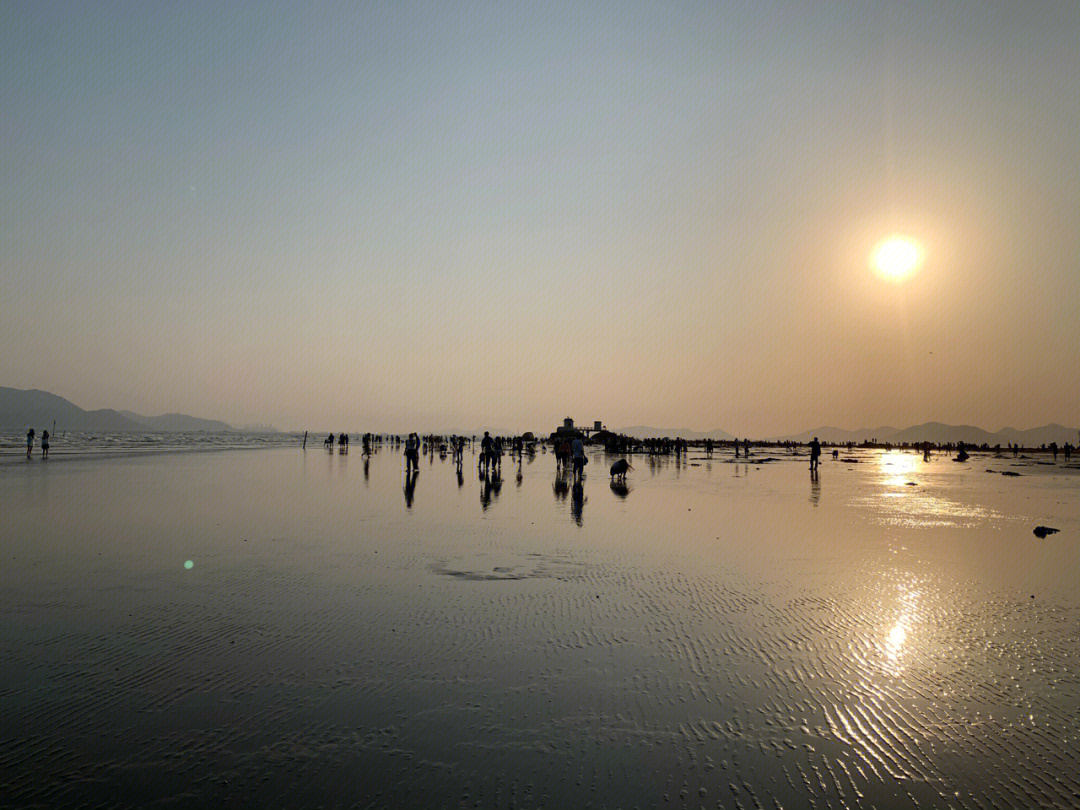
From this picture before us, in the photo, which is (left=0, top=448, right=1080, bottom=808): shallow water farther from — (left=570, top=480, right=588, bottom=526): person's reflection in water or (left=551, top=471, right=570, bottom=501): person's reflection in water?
(left=551, top=471, right=570, bottom=501): person's reflection in water

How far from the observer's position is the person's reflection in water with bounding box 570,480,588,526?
1869 centimetres

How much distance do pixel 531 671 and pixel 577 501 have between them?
655 inches

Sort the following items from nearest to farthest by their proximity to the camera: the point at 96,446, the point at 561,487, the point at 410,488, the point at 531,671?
the point at 531,671, the point at 410,488, the point at 561,487, the point at 96,446

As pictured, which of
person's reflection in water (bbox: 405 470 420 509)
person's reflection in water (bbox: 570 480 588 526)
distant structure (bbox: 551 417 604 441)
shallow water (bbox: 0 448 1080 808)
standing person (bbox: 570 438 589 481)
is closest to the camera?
shallow water (bbox: 0 448 1080 808)

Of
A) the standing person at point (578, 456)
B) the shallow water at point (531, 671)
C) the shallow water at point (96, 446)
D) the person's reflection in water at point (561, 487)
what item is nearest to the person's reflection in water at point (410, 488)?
the person's reflection in water at point (561, 487)

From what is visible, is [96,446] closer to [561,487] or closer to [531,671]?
[561,487]

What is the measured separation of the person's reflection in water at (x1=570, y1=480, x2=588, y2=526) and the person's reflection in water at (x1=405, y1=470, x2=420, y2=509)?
17.9 feet

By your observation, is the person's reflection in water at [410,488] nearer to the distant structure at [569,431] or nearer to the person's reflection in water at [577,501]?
the person's reflection in water at [577,501]

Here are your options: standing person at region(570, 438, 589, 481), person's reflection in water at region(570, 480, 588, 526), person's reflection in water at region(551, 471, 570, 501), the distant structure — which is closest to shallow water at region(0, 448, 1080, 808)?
person's reflection in water at region(570, 480, 588, 526)

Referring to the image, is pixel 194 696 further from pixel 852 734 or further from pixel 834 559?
pixel 834 559

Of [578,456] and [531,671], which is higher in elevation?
[578,456]

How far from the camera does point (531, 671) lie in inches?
252

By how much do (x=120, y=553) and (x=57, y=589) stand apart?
2895mm

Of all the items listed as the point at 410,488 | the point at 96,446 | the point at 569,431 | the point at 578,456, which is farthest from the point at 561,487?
the point at 96,446
